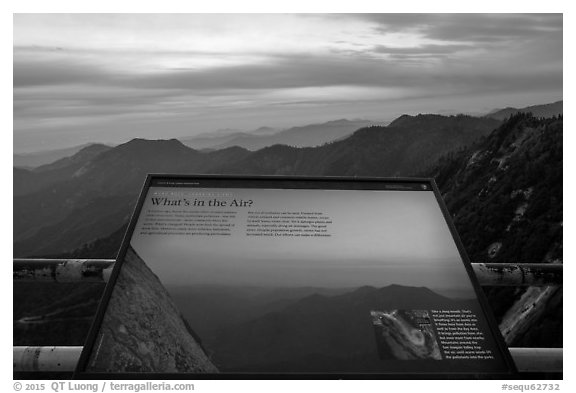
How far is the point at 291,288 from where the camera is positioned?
278cm

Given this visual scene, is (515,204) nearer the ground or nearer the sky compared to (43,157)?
nearer the sky

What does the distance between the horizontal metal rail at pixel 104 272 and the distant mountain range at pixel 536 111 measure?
68598 mm

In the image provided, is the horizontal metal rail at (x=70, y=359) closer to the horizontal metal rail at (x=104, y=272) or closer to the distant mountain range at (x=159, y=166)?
the horizontal metal rail at (x=104, y=272)

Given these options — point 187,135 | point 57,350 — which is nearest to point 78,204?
point 187,135

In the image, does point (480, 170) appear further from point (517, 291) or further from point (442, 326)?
point (442, 326)

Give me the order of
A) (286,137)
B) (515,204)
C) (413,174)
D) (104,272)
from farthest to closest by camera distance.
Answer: (286,137), (413,174), (515,204), (104,272)

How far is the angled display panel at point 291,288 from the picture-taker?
2.55 meters

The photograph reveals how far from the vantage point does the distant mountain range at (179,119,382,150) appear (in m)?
112

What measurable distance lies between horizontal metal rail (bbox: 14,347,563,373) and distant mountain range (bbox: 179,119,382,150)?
102942 millimetres

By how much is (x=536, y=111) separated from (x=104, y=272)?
283 ft

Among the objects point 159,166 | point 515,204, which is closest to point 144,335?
point 515,204

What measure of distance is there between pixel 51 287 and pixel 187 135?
145 ft

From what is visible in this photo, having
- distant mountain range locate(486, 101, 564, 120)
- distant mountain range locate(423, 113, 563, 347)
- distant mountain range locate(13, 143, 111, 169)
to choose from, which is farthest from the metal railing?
distant mountain range locate(13, 143, 111, 169)

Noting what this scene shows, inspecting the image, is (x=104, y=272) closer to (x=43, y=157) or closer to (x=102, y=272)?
(x=102, y=272)
